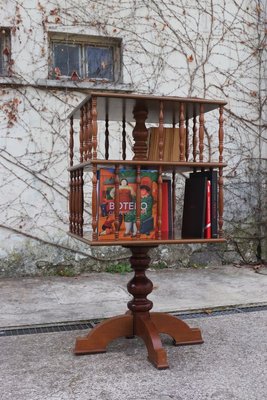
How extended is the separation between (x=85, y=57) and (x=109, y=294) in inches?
96.8

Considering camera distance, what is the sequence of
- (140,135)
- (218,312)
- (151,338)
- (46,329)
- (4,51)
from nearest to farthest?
(151,338) < (140,135) < (46,329) < (218,312) < (4,51)

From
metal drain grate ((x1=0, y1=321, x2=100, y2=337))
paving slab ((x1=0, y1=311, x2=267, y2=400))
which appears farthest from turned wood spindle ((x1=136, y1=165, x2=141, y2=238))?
metal drain grate ((x1=0, y1=321, x2=100, y2=337))

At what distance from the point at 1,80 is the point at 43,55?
1.63 ft

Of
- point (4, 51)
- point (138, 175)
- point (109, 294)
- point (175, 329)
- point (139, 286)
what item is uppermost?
point (4, 51)

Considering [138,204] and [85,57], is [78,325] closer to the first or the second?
[138,204]

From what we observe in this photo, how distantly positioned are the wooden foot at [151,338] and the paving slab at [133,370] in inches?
1.7

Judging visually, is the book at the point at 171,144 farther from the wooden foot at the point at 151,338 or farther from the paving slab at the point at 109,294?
the paving slab at the point at 109,294

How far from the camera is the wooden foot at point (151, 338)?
2204 millimetres

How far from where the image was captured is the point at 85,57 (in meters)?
4.69

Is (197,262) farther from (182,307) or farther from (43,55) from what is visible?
(43,55)

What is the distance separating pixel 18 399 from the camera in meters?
1.89

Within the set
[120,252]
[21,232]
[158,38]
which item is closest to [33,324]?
[21,232]

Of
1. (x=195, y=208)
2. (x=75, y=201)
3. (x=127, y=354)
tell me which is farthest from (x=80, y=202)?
(x=127, y=354)

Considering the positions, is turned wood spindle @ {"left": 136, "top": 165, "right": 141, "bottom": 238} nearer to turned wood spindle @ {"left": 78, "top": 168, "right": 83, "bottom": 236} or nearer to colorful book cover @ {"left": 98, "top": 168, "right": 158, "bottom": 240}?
colorful book cover @ {"left": 98, "top": 168, "right": 158, "bottom": 240}
